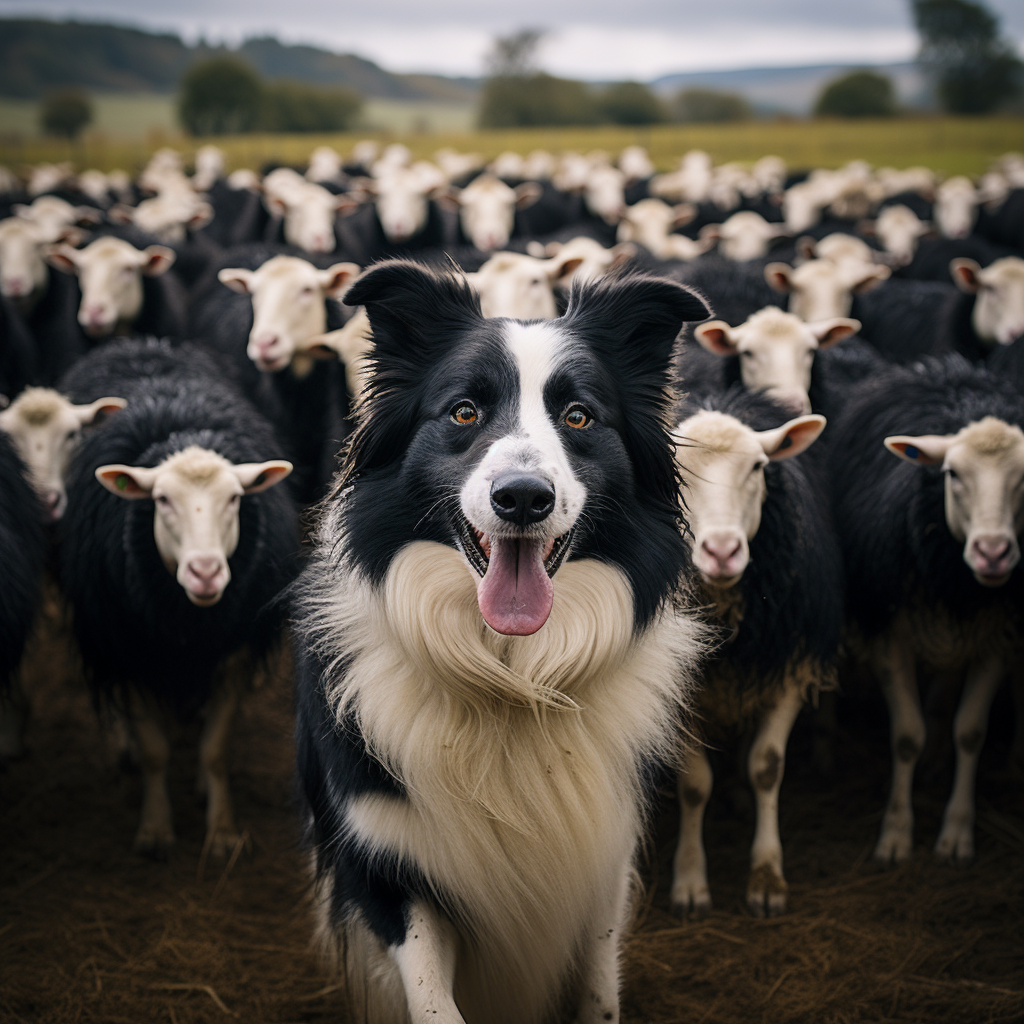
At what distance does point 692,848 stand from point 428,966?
178cm

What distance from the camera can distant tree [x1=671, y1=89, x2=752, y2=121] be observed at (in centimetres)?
5934

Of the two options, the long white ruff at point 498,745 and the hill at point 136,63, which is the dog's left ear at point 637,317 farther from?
the hill at point 136,63

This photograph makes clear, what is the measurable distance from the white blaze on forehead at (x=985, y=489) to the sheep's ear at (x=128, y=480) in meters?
2.89

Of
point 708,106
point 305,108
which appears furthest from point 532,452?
point 708,106

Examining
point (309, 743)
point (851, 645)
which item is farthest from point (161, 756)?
point (851, 645)

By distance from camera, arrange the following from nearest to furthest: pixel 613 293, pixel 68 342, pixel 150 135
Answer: pixel 613 293
pixel 68 342
pixel 150 135

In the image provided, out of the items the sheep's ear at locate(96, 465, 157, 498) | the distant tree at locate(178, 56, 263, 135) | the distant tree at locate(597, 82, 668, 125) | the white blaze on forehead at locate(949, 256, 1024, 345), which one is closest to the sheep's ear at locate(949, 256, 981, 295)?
the white blaze on forehead at locate(949, 256, 1024, 345)

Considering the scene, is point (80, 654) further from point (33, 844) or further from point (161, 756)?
point (33, 844)

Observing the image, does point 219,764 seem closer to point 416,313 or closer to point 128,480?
point 128,480

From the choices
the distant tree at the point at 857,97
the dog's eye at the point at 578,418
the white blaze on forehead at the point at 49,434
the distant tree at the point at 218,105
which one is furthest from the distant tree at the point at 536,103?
the dog's eye at the point at 578,418

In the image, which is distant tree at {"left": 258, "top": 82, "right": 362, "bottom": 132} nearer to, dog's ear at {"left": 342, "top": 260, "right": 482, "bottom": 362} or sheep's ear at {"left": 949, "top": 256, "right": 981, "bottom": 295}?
sheep's ear at {"left": 949, "top": 256, "right": 981, "bottom": 295}

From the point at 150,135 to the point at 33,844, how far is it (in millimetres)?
40570

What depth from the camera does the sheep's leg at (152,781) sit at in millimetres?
4258

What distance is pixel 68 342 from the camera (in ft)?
25.4
